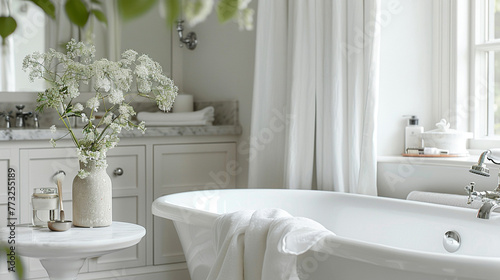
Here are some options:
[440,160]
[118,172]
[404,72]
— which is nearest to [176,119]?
[118,172]

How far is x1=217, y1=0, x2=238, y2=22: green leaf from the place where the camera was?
300 millimetres

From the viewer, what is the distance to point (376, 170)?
275 cm

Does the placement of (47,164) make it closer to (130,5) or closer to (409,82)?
(409,82)

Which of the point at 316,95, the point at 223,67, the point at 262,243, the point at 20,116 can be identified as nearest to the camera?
the point at 262,243

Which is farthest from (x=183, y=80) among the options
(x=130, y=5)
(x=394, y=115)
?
(x=130, y=5)

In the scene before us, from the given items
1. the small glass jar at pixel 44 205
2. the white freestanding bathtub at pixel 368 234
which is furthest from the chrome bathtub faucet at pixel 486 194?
the small glass jar at pixel 44 205

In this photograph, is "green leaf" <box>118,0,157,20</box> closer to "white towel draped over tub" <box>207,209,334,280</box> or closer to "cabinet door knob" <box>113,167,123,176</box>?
"white towel draped over tub" <box>207,209,334,280</box>

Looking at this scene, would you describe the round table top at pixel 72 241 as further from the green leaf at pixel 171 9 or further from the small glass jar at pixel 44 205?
the green leaf at pixel 171 9

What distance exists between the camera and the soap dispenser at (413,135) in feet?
9.60

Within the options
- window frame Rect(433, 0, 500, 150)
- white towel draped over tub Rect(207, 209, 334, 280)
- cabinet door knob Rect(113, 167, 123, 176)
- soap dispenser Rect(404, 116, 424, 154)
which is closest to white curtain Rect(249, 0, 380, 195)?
soap dispenser Rect(404, 116, 424, 154)

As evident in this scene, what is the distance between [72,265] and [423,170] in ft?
4.77

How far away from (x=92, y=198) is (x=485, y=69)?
1.79 metres

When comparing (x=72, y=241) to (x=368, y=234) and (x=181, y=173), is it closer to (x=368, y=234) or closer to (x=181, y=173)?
(x=368, y=234)

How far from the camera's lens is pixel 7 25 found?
1.08ft
